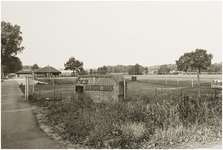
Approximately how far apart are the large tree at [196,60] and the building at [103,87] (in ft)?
12.7

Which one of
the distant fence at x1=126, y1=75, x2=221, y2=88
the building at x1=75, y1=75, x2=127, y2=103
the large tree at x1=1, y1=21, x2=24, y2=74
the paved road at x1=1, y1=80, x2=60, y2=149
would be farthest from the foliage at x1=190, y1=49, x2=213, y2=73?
the large tree at x1=1, y1=21, x2=24, y2=74

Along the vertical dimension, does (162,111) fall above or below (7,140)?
above

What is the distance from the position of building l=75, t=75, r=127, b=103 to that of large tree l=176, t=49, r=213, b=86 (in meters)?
3.87

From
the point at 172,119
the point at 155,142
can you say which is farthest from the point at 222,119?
the point at 155,142

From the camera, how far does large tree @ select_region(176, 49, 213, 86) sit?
1102 centimetres

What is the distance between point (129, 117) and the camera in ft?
22.0

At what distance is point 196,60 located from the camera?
1100 cm

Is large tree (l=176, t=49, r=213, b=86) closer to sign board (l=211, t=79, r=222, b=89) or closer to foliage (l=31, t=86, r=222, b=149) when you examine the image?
sign board (l=211, t=79, r=222, b=89)

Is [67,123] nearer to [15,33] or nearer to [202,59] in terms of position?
[202,59]

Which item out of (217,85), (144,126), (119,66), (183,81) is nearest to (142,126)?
(144,126)

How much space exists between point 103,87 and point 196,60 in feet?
18.4

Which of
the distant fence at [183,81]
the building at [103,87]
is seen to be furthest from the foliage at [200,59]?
the distant fence at [183,81]

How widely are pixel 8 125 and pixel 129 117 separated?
14.5 ft

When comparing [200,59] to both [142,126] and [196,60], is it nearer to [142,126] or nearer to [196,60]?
[196,60]
